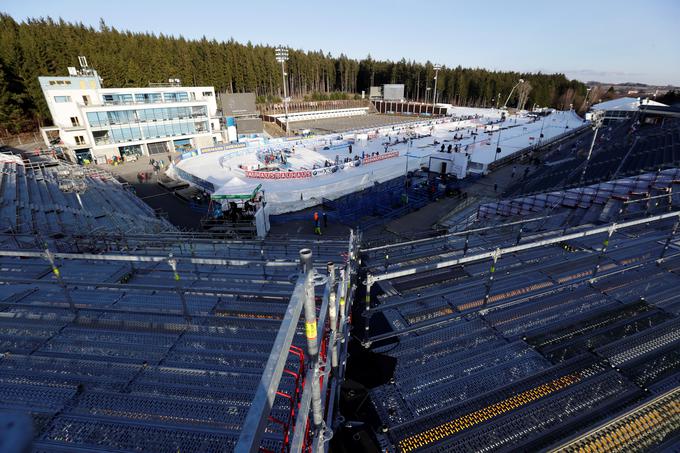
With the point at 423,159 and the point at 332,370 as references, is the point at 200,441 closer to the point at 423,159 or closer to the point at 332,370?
the point at 332,370

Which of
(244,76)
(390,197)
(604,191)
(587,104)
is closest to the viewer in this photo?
(604,191)

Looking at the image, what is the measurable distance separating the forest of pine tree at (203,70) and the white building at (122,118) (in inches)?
497

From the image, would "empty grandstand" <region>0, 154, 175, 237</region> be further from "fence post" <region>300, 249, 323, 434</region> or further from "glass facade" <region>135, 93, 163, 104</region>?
"glass facade" <region>135, 93, 163, 104</region>

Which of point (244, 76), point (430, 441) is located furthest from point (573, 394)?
point (244, 76)

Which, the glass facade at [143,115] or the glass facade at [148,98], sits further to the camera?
the glass facade at [148,98]

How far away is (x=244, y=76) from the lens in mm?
84188

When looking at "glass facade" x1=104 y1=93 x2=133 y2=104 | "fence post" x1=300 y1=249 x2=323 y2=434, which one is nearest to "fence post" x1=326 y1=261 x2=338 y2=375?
"fence post" x1=300 y1=249 x2=323 y2=434

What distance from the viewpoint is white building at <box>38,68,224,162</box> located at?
1529 inches

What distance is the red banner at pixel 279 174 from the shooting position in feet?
106

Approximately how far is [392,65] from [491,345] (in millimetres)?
128086

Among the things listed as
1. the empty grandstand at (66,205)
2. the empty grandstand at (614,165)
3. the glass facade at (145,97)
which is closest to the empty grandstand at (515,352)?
the empty grandstand at (66,205)

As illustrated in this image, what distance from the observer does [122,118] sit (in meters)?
40.9

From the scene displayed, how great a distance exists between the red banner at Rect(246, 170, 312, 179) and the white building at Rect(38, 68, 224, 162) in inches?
804

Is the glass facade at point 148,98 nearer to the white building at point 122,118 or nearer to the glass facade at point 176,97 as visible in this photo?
the white building at point 122,118
